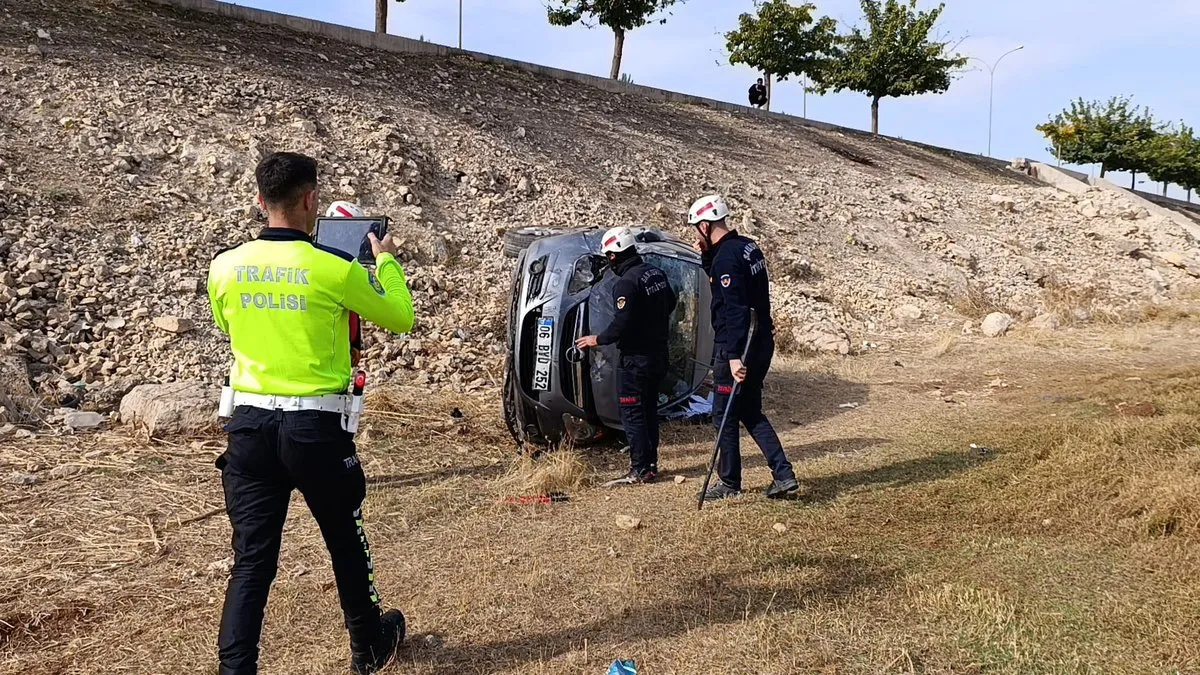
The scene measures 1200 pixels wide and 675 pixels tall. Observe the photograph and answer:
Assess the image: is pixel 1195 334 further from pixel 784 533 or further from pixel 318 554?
pixel 318 554

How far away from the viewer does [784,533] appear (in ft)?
16.0

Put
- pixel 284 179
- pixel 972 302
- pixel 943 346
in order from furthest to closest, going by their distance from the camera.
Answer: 1. pixel 972 302
2. pixel 943 346
3. pixel 284 179

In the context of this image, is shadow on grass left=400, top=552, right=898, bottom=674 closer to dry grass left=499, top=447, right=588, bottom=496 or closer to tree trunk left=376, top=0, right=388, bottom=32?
dry grass left=499, top=447, right=588, bottom=496

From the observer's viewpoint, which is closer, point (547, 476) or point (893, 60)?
point (547, 476)

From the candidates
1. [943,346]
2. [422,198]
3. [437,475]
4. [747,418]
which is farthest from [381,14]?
[747,418]

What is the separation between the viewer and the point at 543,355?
662cm

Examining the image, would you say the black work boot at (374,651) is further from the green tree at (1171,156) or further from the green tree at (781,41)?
the green tree at (1171,156)

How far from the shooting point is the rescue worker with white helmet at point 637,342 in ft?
20.0

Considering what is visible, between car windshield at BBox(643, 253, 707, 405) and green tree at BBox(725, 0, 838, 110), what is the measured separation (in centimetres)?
2181

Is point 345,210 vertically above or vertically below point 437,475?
above

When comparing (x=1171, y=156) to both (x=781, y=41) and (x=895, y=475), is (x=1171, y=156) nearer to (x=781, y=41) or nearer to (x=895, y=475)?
(x=781, y=41)

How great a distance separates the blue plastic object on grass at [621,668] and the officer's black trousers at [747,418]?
2311mm

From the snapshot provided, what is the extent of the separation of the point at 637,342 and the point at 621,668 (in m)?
3.12

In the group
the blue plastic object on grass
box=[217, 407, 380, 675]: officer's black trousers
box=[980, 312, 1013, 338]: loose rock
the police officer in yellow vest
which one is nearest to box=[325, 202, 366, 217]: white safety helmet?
the police officer in yellow vest
